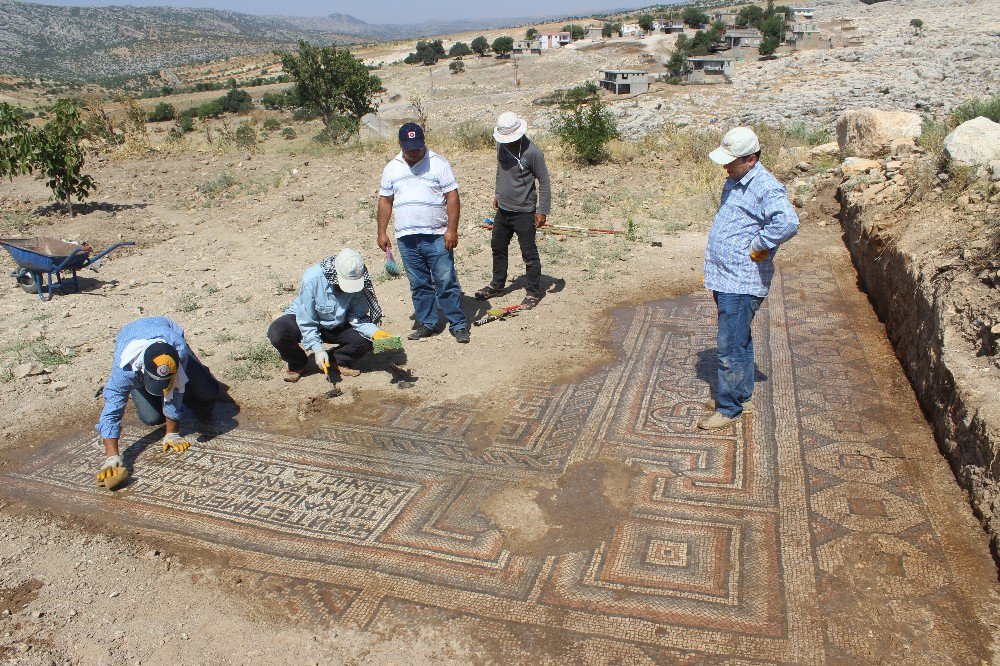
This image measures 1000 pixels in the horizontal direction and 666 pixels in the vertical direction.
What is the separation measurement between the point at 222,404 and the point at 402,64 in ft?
248

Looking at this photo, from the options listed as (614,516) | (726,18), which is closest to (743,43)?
(726,18)

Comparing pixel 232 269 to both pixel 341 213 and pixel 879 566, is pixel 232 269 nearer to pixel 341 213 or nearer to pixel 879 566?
pixel 341 213

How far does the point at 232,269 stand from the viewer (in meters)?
8.55

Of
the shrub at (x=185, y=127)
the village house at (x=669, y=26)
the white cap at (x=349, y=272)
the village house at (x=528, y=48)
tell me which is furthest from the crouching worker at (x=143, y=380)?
the village house at (x=669, y=26)

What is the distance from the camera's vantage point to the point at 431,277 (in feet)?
20.6

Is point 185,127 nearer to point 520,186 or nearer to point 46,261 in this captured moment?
point 46,261

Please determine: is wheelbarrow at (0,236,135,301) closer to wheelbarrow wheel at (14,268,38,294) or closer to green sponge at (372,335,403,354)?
wheelbarrow wheel at (14,268,38,294)

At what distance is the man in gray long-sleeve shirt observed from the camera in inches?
250

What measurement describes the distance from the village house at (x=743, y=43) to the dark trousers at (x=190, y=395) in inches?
2133

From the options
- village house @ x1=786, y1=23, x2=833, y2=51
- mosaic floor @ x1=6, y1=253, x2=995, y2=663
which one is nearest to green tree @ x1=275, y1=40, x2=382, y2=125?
mosaic floor @ x1=6, y1=253, x2=995, y2=663

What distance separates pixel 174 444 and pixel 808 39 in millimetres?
53765

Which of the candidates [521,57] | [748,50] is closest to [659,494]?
[748,50]

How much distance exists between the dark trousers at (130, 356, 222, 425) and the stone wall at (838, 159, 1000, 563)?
4942 millimetres

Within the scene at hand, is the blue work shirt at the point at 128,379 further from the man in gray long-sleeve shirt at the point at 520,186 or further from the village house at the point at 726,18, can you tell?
the village house at the point at 726,18
